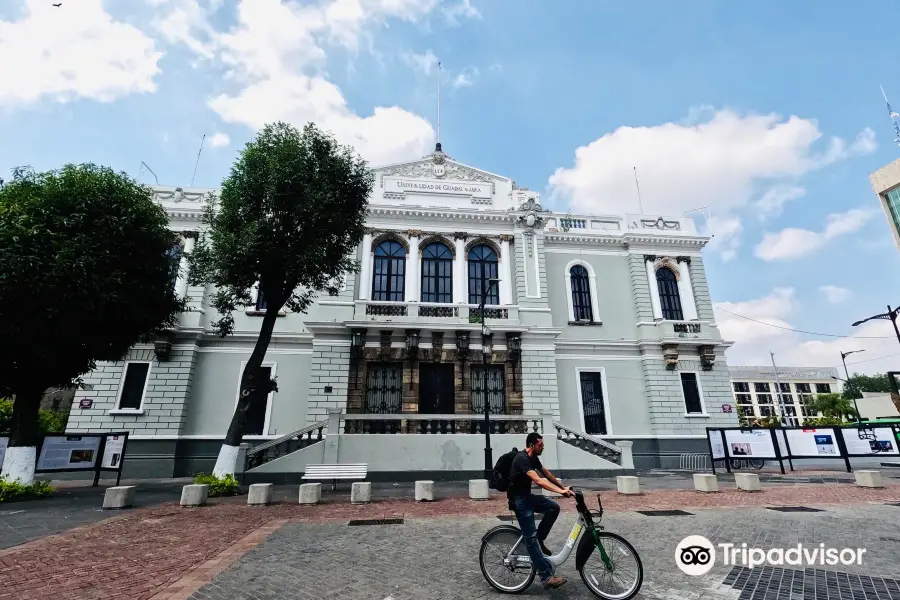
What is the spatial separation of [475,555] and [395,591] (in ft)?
6.06

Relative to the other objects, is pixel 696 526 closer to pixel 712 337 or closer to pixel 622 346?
pixel 622 346

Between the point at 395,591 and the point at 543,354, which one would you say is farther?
the point at 543,354

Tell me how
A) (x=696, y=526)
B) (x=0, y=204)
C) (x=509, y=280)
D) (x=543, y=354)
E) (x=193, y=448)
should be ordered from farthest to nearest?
(x=509, y=280) < (x=543, y=354) < (x=193, y=448) < (x=0, y=204) < (x=696, y=526)

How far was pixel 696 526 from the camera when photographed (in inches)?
336

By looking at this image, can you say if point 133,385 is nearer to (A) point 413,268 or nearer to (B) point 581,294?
(A) point 413,268

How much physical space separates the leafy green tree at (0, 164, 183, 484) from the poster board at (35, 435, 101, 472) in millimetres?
540

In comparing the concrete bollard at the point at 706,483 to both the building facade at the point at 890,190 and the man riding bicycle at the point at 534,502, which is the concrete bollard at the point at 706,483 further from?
the building facade at the point at 890,190

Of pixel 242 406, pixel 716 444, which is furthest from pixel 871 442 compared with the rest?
pixel 242 406

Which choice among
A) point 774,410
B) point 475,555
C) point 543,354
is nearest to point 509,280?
point 543,354

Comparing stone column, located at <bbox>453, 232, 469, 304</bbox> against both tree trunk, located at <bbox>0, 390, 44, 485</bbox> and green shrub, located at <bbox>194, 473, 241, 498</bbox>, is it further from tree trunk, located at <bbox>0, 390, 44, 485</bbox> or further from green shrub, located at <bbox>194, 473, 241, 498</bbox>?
tree trunk, located at <bbox>0, 390, 44, 485</bbox>

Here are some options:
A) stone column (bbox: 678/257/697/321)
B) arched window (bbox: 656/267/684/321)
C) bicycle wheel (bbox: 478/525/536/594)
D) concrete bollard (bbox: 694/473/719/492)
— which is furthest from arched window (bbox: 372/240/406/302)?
bicycle wheel (bbox: 478/525/536/594)

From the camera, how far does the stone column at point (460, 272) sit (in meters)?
21.8

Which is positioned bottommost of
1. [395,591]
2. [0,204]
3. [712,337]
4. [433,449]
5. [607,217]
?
[395,591]

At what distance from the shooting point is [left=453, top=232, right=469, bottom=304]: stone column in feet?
71.6
